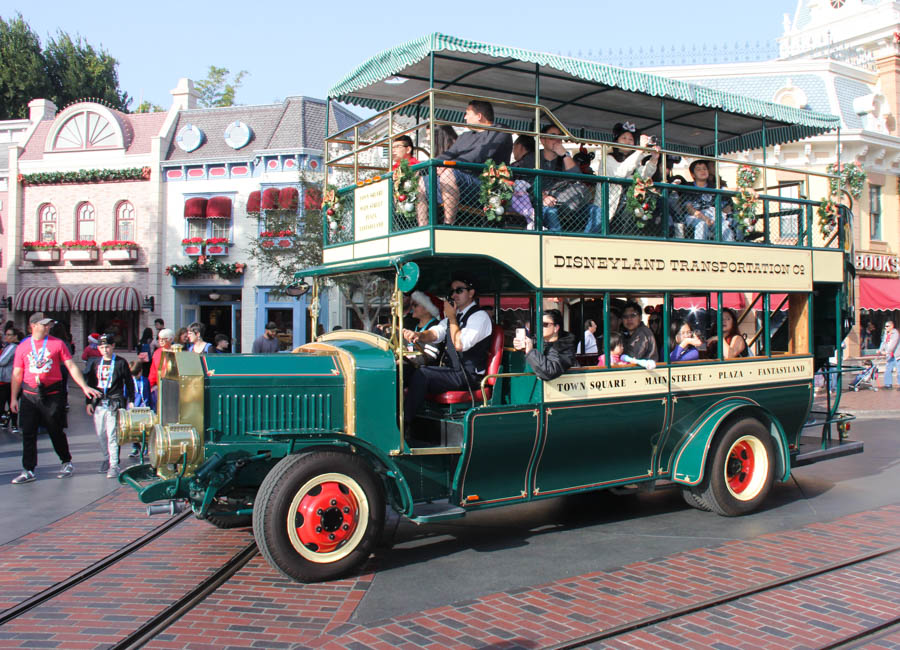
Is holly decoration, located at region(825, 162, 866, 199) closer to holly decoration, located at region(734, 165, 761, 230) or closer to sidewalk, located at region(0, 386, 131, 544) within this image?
holly decoration, located at region(734, 165, 761, 230)

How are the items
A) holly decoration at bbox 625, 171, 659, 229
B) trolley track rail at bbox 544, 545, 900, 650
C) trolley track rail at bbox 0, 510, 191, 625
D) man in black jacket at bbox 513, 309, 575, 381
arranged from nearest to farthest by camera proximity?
trolley track rail at bbox 544, 545, 900, 650
trolley track rail at bbox 0, 510, 191, 625
man in black jacket at bbox 513, 309, 575, 381
holly decoration at bbox 625, 171, 659, 229

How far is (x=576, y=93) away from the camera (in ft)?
27.0

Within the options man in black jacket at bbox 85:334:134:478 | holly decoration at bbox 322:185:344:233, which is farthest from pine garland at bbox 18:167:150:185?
holly decoration at bbox 322:185:344:233

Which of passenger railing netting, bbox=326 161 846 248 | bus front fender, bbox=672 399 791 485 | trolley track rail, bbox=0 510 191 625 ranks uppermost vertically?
passenger railing netting, bbox=326 161 846 248

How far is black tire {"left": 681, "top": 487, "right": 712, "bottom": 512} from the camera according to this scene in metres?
7.19

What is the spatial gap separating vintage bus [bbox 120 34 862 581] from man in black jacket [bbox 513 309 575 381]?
139mm

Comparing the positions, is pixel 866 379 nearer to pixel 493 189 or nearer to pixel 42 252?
pixel 493 189

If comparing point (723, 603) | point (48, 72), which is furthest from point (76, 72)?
point (723, 603)

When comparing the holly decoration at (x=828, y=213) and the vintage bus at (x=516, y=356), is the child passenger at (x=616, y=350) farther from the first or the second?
the holly decoration at (x=828, y=213)

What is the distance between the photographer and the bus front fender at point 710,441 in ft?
23.1

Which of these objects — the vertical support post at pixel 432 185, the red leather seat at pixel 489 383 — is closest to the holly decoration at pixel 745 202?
the red leather seat at pixel 489 383

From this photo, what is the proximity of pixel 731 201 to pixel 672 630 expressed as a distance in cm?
504

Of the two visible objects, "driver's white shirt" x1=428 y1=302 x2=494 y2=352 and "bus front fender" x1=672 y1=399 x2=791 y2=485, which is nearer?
"driver's white shirt" x1=428 y1=302 x2=494 y2=352

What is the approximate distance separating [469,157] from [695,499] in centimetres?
370
